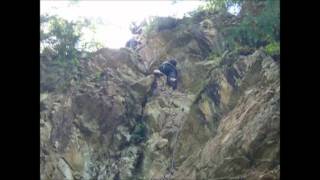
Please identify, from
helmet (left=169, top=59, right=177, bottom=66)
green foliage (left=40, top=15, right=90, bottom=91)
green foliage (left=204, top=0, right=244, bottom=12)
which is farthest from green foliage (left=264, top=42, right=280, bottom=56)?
green foliage (left=40, top=15, right=90, bottom=91)

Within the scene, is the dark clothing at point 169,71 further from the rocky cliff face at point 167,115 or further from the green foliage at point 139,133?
the green foliage at point 139,133

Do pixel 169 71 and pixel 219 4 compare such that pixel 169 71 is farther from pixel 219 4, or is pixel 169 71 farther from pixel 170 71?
pixel 219 4

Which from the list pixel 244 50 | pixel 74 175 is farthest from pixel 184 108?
pixel 74 175

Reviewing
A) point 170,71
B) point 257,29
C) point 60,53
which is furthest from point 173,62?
point 60,53

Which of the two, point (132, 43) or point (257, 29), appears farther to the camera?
point (257, 29)

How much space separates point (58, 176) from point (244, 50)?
4.52 ft

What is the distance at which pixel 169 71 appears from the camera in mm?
2654

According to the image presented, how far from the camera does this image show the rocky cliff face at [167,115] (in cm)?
255

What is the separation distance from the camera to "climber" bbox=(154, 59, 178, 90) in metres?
2.61

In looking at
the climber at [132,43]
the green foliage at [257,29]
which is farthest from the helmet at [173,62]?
the green foliage at [257,29]

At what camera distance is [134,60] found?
264 cm
